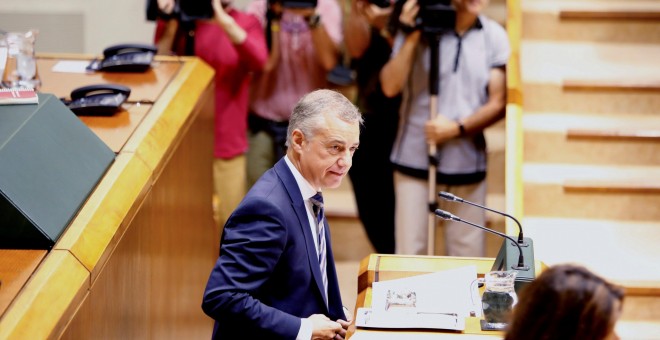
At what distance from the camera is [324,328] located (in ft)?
7.75

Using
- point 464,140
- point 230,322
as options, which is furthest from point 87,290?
point 464,140

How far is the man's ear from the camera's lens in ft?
7.95

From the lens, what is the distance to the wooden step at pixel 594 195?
4.13 meters

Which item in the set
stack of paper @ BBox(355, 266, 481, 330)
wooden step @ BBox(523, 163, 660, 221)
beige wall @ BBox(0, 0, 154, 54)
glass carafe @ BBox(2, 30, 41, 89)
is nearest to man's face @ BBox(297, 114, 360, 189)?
stack of paper @ BBox(355, 266, 481, 330)

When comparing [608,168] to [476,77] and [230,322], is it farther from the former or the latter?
[230,322]

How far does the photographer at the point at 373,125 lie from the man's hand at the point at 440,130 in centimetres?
43

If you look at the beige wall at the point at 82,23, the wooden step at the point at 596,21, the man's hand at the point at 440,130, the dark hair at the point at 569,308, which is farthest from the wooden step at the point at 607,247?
the beige wall at the point at 82,23

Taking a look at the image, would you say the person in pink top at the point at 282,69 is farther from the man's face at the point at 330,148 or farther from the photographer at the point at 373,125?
the man's face at the point at 330,148

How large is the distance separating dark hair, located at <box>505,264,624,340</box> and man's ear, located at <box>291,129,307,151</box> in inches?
36.2

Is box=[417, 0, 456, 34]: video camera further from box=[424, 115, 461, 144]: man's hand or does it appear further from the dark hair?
the dark hair

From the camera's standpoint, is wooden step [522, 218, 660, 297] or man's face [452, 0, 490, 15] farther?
man's face [452, 0, 490, 15]

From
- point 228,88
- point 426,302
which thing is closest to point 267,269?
point 426,302

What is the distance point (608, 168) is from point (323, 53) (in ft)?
4.57

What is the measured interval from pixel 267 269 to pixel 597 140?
2.46m
